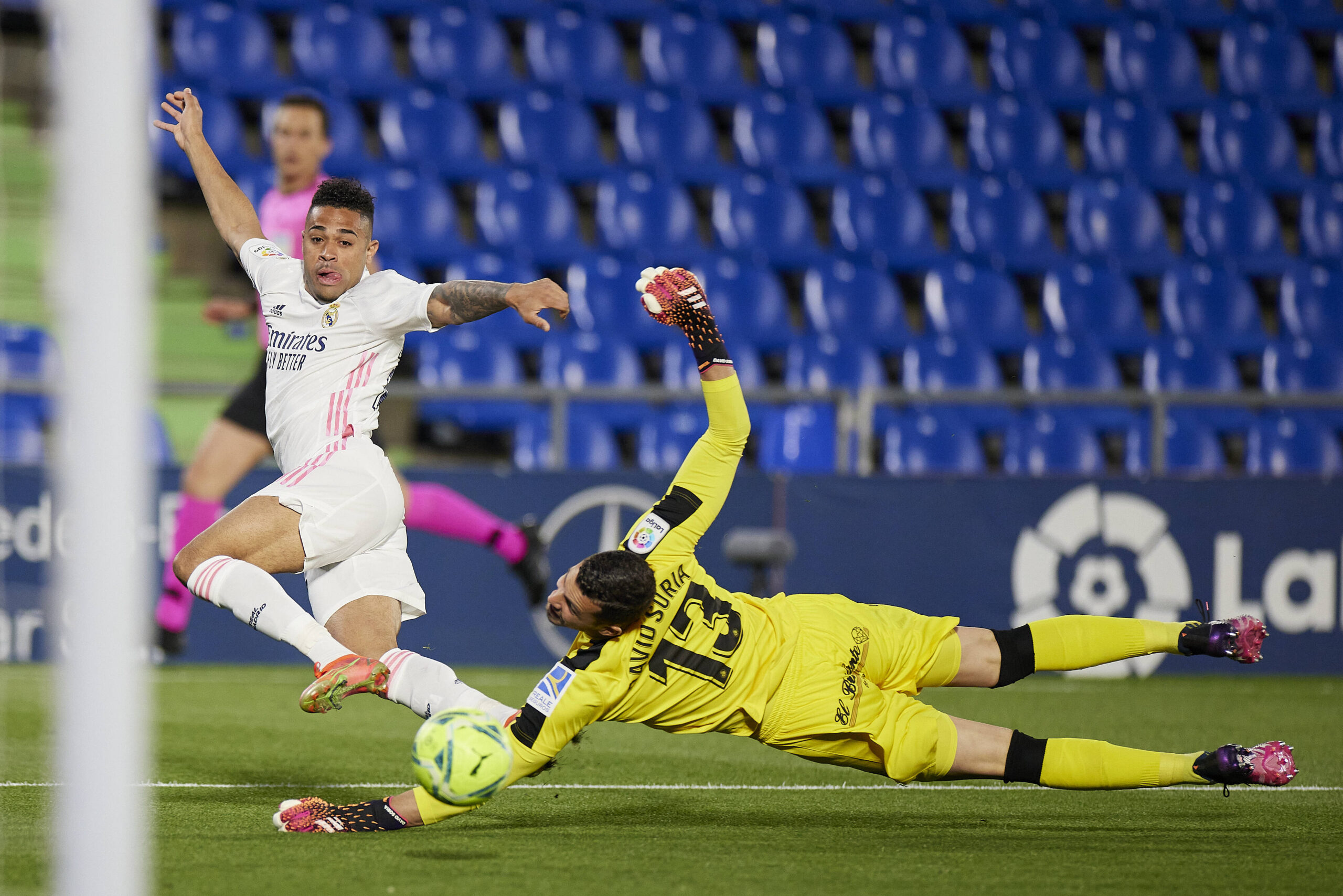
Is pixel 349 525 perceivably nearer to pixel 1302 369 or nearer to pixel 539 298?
pixel 539 298

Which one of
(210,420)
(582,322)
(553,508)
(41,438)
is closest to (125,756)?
(553,508)

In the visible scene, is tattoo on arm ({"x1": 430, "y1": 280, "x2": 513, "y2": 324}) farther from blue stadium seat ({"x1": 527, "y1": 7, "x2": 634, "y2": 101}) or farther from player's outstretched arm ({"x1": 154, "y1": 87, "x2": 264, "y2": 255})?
blue stadium seat ({"x1": 527, "y1": 7, "x2": 634, "y2": 101})

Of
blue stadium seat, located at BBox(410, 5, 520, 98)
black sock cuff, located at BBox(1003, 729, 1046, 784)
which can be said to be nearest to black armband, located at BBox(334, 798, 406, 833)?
black sock cuff, located at BBox(1003, 729, 1046, 784)

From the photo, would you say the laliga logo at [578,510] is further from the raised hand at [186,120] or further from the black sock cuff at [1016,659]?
the black sock cuff at [1016,659]

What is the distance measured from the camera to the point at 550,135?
38.3 feet

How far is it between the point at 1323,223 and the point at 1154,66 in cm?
186

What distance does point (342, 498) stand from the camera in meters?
4.53

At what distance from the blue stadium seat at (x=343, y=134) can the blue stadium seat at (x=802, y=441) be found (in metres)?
3.65

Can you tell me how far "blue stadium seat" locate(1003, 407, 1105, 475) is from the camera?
1059cm

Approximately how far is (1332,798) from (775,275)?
7.22m

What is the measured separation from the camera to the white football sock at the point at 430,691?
4383 millimetres

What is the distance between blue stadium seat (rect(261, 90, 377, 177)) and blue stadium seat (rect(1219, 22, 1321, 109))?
7.03 meters

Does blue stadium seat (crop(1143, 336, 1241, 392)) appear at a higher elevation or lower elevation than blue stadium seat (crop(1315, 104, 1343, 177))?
lower

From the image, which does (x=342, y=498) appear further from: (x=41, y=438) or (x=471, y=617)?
(x=41, y=438)
